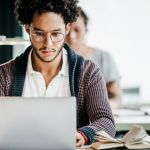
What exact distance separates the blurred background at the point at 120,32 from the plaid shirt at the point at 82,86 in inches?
76.0

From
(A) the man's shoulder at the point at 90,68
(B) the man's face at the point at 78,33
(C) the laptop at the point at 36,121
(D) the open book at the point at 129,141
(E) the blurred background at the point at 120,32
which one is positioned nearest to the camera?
(C) the laptop at the point at 36,121

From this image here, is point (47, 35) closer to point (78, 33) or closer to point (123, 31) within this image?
point (78, 33)

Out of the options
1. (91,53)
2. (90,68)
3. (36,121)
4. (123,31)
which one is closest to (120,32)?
(123,31)

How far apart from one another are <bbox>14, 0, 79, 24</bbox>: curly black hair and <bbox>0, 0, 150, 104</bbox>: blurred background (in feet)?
5.97

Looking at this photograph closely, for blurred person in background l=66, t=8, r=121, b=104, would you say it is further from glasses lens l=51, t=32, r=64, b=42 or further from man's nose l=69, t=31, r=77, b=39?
glasses lens l=51, t=32, r=64, b=42

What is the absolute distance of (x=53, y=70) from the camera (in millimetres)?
2541

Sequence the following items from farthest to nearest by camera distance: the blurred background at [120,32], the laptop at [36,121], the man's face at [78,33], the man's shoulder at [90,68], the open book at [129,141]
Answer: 1. the blurred background at [120,32]
2. the man's face at [78,33]
3. the man's shoulder at [90,68]
4. the open book at [129,141]
5. the laptop at [36,121]

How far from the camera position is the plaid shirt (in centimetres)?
238

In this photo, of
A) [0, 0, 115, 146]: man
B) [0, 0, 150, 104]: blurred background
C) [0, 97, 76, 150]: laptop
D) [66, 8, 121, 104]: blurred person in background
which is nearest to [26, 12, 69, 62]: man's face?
[0, 0, 115, 146]: man

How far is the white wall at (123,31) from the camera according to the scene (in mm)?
4457

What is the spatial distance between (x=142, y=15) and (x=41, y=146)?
9.78 ft

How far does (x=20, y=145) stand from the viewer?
178 cm

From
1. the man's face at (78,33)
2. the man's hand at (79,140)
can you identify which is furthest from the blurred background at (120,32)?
the man's hand at (79,140)

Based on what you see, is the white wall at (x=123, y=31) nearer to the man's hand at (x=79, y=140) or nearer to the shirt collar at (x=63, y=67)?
the shirt collar at (x=63, y=67)
